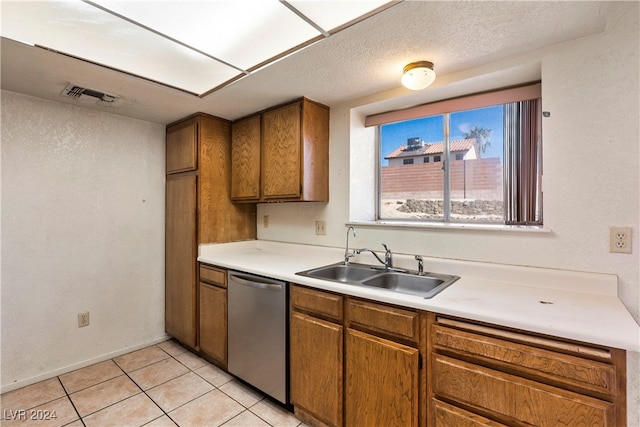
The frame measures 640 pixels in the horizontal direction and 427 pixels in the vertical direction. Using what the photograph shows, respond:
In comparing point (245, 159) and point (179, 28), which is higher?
point (179, 28)

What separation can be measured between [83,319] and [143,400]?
3.14 feet

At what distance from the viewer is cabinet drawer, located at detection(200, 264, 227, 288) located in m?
2.28

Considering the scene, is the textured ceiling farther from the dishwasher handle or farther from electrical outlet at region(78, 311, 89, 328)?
electrical outlet at region(78, 311, 89, 328)

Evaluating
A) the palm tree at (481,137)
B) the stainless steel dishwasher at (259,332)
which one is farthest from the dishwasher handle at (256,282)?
the palm tree at (481,137)

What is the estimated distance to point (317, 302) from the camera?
1688mm

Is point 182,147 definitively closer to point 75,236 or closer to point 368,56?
point 75,236

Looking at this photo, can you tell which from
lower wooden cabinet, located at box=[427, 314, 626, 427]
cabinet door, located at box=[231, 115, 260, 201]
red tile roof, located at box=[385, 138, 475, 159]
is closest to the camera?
lower wooden cabinet, located at box=[427, 314, 626, 427]

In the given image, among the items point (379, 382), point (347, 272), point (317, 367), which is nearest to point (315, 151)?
point (347, 272)

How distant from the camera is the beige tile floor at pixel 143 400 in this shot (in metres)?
1.79

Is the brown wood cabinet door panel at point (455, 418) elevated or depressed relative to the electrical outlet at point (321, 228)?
depressed

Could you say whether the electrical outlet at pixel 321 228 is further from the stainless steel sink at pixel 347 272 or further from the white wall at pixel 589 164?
the white wall at pixel 589 164

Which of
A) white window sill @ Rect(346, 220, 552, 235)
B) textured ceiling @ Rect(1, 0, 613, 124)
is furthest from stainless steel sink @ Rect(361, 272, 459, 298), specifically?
→ textured ceiling @ Rect(1, 0, 613, 124)

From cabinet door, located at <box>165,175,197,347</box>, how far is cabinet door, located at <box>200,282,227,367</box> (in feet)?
0.44

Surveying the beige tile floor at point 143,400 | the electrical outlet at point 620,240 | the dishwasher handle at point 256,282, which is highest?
the electrical outlet at point 620,240
